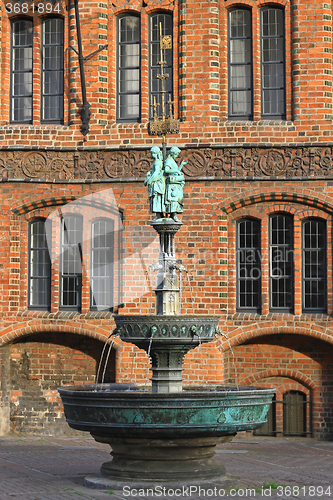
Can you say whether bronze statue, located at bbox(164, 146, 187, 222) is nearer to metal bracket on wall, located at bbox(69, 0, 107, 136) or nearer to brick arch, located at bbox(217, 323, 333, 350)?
brick arch, located at bbox(217, 323, 333, 350)

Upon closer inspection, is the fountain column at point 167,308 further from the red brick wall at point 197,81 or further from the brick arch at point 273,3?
the brick arch at point 273,3

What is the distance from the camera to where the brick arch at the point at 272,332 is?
16.4 m

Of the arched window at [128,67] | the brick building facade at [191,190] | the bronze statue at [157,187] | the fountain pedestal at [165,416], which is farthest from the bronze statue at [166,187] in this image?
the arched window at [128,67]

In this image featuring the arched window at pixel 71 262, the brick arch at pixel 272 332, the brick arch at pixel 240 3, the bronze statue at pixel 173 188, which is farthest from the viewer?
the arched window at pixel 71 262

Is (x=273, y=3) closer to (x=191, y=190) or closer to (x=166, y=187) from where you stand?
(x=191, y=190)

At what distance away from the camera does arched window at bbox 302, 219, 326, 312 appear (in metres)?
16.8

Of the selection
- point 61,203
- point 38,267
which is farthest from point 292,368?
point 61,203

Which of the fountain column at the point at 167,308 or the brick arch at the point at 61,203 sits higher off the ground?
the brick arch at the point at 61,203

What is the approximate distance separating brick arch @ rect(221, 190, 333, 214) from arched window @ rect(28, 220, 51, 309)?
392 cm

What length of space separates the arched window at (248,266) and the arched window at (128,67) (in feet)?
11.2

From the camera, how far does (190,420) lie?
9883 millimetres

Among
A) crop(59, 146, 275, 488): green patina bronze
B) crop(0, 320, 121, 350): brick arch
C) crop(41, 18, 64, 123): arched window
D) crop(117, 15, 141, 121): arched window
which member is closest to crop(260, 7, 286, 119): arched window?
crop(117, 15, 141, 121): arched window

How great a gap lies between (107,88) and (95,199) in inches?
93.5

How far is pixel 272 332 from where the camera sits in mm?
16469
